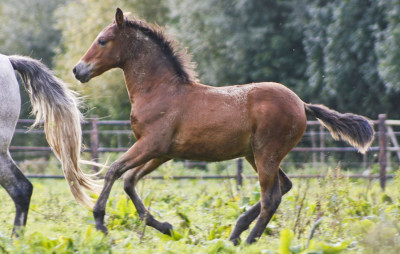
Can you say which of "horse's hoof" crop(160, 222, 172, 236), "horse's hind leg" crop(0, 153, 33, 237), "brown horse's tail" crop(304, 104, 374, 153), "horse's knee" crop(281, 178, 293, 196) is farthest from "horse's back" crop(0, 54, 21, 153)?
"brown horse's tail" crop(304, 104, 374, 153)

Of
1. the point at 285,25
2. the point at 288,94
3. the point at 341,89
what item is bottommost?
the point at 288,94

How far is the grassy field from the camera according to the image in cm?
434

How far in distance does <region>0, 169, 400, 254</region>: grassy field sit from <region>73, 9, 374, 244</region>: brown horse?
304mm

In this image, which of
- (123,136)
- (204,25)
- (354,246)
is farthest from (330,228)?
(123,136)

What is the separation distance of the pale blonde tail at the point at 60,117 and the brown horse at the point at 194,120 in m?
0.38

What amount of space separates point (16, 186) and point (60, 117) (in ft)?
2.85

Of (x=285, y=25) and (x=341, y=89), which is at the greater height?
(x=285, y=25)

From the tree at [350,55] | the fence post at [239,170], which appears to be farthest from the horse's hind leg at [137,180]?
the tree at [350,55]

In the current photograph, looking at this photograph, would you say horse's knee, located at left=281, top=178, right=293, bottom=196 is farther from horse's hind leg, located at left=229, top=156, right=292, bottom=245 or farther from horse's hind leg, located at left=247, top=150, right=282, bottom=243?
horse's hind leg, located at left=247, top=150, right=282, bottom=243

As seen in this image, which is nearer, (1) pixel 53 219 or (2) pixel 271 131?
(2) pixel 271 131

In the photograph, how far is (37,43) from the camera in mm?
34438

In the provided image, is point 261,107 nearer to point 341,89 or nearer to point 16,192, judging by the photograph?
point 16,192

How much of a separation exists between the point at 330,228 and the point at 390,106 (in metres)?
13.3

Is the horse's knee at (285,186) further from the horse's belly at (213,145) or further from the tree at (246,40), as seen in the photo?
the tree at (246,40)
